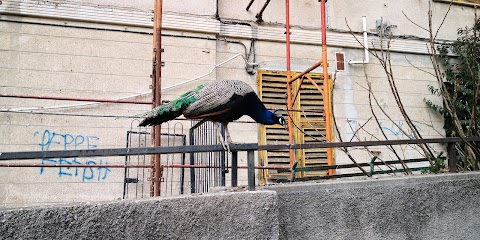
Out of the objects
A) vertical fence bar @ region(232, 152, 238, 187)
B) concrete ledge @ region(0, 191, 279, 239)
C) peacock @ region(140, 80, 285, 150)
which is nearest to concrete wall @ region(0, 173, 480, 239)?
concrete ledge @ region(0, 191, 279, 239)

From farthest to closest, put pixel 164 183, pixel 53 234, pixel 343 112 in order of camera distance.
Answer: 1. pixel 343 112
2. pixel 164 183
3. pixel 53 234

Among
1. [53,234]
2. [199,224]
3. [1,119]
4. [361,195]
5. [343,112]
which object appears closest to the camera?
[53,234]

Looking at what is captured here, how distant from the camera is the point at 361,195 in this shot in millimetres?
2793

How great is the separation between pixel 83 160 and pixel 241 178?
238cm

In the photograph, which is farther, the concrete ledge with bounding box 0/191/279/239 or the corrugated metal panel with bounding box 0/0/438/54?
the corrugated metal panel with bounding box 0/0/438/54

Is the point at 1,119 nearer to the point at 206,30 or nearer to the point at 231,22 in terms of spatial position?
the point at 206,30

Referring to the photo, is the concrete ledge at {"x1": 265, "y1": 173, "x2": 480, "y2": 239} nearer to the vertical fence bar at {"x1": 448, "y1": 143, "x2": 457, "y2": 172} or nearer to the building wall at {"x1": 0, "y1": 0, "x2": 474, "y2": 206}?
the vertical fence bar at {"x1": 448, "y1": 143, "x2": 457, "y2": 172}

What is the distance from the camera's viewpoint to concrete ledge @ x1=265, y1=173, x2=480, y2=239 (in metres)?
2.63

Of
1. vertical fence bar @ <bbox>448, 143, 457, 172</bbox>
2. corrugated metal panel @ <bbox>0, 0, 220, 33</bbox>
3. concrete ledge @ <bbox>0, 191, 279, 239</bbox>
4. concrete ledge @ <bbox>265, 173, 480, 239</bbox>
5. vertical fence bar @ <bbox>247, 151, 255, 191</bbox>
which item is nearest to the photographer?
concrete ledge @ <bbox>0, 191, 279, 239</bbox>

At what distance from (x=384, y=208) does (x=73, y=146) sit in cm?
451

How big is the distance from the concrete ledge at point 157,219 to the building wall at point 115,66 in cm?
300

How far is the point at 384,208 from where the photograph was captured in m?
2.83

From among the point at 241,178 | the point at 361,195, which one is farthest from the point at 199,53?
the point at 361,195

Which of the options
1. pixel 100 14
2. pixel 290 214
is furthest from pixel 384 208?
pixel 100 14
